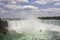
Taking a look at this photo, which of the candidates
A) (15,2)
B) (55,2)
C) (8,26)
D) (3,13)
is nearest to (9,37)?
(8,26)

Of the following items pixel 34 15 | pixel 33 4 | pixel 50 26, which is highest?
pixel 33 4

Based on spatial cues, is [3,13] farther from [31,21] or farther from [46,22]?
[46,22]

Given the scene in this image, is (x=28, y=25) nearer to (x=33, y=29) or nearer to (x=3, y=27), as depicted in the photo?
(x=33, y=29)

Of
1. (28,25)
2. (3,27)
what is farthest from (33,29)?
(3,27)

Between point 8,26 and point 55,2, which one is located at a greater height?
point 55,2
